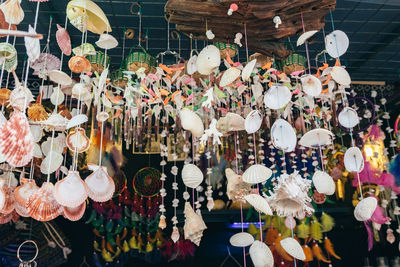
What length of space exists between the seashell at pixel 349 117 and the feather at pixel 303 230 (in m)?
2.43

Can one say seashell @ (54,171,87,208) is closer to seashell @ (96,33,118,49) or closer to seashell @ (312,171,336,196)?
seashell @ (96,33,118,49)

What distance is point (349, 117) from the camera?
7.23 feet

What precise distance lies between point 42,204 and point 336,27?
114 inches

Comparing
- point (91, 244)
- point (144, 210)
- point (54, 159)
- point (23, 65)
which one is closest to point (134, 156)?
point (144, 210)

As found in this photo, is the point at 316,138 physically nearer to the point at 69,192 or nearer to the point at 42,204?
the point at 69,192

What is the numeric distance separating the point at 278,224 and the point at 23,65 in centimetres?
354

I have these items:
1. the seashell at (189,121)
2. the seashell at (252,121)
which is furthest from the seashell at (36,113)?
the seashell at (252,121)

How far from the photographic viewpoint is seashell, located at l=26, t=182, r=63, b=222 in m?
1.83

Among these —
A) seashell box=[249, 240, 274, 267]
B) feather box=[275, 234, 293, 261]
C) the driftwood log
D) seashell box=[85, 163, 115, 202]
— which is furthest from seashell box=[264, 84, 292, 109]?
feather box=[275, 234, 293, 261]

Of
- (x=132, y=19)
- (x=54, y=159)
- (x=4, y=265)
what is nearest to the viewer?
(x=54, y=159)

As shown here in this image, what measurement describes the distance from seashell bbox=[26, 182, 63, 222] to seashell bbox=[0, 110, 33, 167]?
15.9 inches

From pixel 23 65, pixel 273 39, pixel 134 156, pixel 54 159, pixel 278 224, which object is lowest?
pixel 278 224

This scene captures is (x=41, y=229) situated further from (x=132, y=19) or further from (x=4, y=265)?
(x=132, y=19)

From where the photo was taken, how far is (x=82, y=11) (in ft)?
5.96
